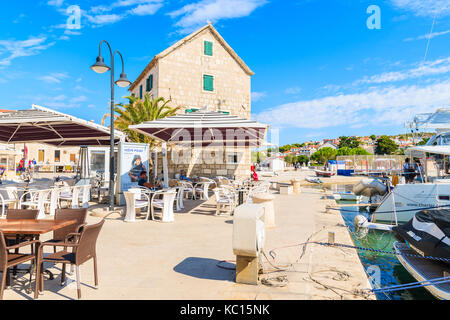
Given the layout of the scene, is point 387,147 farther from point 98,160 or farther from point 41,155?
point 98,160

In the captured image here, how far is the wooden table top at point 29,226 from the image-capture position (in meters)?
3.18

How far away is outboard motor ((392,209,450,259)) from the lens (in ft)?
13.7

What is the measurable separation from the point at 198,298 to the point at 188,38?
1876 centimetres

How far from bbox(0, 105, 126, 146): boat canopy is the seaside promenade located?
11.0 ft

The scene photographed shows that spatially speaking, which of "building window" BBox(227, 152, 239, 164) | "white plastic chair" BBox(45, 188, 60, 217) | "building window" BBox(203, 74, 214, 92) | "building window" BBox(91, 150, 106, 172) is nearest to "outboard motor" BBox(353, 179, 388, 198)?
"building window" BBox(227, 152, 239, 164)

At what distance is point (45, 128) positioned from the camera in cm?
938

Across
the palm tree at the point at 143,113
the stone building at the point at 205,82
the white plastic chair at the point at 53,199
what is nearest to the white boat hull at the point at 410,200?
the white plastic chair at the point at 53,199

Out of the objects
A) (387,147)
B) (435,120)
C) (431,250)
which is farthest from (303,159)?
(431,250)

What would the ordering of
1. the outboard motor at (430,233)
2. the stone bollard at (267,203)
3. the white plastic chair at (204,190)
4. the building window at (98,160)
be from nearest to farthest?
1. the outboard motor at (430,233)
2. the stone bollard at (267,203)
3. the white plastic chair at (204,190)
4. the building window at (98,160)

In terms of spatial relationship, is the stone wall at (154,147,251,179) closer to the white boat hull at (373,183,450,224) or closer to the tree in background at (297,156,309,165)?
the white boat hull at (373,183,450,224)

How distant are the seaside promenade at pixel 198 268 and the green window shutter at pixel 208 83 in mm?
14317

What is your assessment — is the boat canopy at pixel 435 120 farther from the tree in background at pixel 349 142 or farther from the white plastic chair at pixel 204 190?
the tree in background at pixel 349 142

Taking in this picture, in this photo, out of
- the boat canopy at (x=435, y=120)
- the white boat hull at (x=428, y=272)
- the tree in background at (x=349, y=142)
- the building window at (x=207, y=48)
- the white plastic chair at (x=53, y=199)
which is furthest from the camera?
the tree in background at (x=349, y=142)
